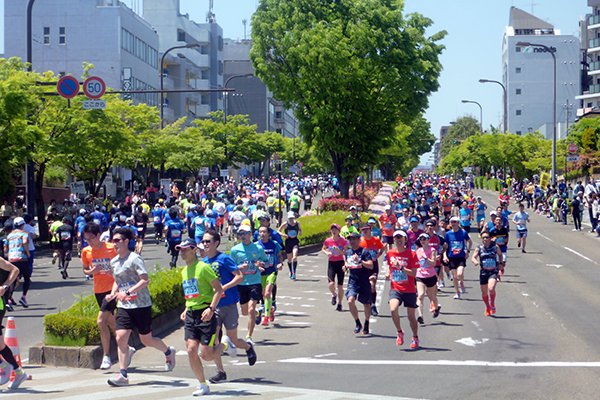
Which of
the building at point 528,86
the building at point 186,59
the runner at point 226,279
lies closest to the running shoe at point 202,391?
the runner at point 226,279

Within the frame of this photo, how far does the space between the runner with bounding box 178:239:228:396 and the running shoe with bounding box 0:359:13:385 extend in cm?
213

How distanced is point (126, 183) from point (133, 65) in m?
9.82

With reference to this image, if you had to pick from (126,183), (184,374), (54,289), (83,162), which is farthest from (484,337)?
(126,183)

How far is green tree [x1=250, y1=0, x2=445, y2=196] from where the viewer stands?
3506 centimetres

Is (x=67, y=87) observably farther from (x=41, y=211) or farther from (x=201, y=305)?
(x=201, y=305)

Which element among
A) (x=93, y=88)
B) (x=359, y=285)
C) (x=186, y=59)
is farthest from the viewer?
(x=186, y=59)

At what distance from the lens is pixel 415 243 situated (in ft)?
48.7

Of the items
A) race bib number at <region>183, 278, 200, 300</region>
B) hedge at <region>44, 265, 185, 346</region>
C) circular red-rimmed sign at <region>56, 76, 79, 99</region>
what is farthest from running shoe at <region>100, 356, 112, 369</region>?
circular red-rimmed sign at <region>56, 76, 79, 99</region>

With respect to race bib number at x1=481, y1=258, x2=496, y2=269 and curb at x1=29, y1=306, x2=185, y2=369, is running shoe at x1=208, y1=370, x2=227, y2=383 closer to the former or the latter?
curb at x1=29, y1=306, x2=185, y2=369

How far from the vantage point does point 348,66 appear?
35.2 m

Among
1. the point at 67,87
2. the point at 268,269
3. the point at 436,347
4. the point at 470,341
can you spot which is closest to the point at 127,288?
the point at 268,269

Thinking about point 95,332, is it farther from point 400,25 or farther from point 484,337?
point 400,25

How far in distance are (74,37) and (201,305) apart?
51.1 meters

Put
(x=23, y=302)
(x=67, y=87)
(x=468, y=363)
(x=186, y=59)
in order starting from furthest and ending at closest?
(x=186, y=59), (x=67, y=87), (x=23, y=302), (x=468, y=363)
